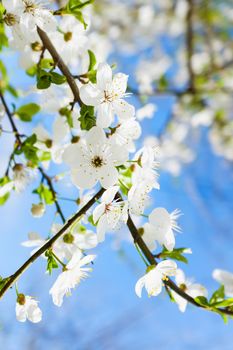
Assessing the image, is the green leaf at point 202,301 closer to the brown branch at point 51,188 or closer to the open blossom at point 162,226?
the open blossom at point 162,226

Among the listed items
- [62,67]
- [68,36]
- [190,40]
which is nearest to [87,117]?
[62,67]

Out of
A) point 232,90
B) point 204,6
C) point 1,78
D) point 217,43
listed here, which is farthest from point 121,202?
point 217,43

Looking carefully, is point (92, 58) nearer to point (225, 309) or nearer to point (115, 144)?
point (115, 144)

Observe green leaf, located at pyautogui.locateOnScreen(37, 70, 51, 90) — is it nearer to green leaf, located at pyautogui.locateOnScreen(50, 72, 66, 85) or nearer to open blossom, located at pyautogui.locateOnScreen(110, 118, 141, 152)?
green leaf, located at pyautogui.locateOnScreen(50, 72, 66, 85)

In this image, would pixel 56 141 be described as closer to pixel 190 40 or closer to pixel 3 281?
pixel 3 281

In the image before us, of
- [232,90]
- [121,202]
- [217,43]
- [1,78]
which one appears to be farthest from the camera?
[217,43]

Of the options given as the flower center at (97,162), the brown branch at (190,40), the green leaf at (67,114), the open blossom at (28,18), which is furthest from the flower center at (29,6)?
the brown branch at (190,40)
